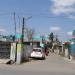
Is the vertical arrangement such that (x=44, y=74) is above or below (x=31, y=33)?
below

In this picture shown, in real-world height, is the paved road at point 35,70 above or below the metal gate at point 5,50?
below

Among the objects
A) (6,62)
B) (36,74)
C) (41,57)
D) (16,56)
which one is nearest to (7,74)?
(36,74)

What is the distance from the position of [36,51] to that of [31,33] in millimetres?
66252

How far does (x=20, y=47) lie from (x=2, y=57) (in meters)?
2.46

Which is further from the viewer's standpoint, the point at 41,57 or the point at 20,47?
the point at 41,57

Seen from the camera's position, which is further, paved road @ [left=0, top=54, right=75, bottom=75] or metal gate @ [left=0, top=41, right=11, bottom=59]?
metal gate @ [left=0, top=41, right=11, bottom=59]

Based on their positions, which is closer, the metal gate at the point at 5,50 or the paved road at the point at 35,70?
the paved road at the point at 35,70

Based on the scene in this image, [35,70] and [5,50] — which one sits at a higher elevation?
[5,50]

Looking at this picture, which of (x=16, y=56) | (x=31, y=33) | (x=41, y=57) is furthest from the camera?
(x=31, y=33)

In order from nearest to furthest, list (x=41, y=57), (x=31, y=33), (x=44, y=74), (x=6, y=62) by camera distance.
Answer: (x=44, y=74) < (x=6, y=62) < (x=41, y=57) < (x=31, y=33)

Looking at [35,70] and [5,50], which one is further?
[5,50]

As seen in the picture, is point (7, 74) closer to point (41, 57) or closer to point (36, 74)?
point (36, 74)

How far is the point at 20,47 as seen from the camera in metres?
32.8

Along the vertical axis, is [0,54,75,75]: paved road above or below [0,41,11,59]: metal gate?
below
